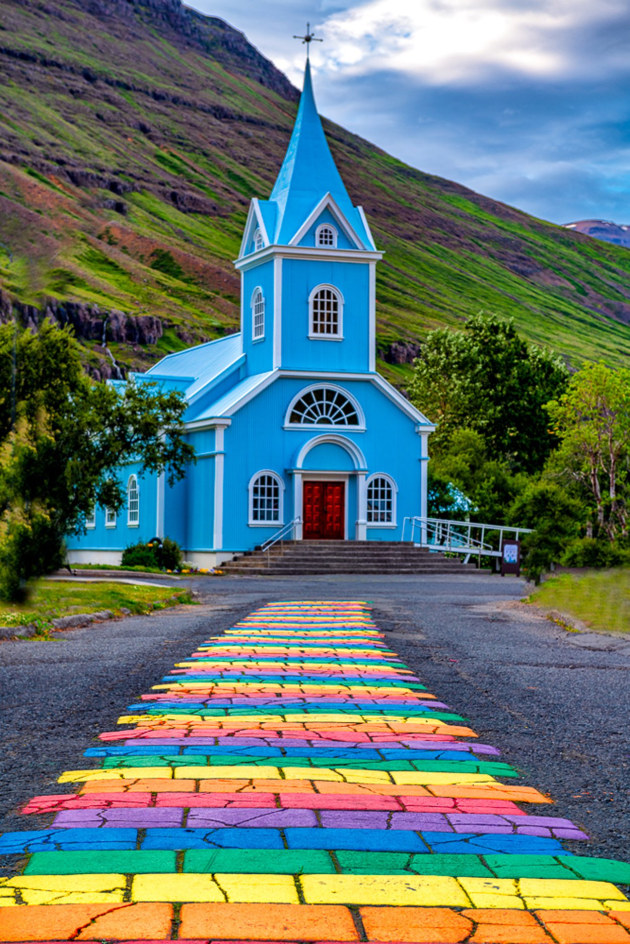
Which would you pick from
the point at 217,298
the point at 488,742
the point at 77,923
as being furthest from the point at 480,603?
the point at 217,298

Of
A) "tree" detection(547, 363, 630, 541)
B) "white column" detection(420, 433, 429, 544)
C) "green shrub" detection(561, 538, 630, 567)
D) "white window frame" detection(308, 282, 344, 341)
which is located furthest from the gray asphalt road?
"white window frame" detection(308, 282, 344, 341)

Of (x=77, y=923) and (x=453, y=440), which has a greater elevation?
(x=453, y=440)

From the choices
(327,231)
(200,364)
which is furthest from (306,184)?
(200,364)

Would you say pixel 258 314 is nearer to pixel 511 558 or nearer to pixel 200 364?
pixel 200 364

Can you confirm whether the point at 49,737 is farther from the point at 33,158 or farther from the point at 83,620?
the point at 33,158

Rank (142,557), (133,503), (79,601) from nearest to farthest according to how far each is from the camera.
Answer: (79,601) → (142,557) → (133,503)

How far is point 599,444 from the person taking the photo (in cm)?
3591

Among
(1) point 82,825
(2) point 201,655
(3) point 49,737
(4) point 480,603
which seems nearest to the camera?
(1) point 82,825

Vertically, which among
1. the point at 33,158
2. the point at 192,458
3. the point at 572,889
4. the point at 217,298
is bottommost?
the point at 572,889

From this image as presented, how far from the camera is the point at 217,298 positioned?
17938 cm

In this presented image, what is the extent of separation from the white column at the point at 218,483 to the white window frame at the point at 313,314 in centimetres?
514

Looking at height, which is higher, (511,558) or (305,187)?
(305,187)

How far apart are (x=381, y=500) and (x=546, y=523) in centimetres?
1318

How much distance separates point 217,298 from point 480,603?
162 metres
